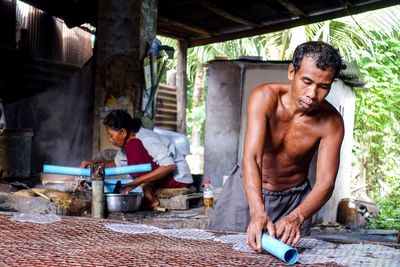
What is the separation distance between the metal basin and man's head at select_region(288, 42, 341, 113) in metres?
2.54

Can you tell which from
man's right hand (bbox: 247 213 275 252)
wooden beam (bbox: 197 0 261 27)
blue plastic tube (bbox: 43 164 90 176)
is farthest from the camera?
wooden beam (bbox: 197 0 261 27)

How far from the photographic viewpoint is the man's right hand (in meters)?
2.28

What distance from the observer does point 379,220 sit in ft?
33.8

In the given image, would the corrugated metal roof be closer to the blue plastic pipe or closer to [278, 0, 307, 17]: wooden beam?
[278, 0, 307, 17]: wooden beam

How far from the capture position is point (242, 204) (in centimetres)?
372

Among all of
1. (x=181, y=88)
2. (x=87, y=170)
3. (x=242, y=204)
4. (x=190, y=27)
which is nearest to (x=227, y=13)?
(x=190, y=27)

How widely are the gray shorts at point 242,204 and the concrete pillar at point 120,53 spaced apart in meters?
2.95

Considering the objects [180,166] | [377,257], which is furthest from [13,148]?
[377,257]

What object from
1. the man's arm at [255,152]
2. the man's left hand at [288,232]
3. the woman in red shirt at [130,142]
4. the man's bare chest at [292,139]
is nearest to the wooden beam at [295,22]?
the woman in red shirt at [130,142]

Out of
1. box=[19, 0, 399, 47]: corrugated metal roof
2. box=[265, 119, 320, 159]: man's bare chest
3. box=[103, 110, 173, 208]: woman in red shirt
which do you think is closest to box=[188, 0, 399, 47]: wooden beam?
box=[19, 0, 399, 47]: corrugated metal roof

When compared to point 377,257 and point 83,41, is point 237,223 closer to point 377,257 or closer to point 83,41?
point 377,257

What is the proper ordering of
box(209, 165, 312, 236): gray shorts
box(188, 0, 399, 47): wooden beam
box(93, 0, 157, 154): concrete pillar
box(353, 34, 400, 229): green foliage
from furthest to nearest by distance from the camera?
box(353, 34, 400, 229): green foliage
box(188, 0, 399, 47): wooden beam
box(93, 0, 157, 154): concrete pillar
box(209, 165, 312, 236): gray shorts

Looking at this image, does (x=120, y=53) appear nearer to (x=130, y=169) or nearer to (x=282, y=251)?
(x=130, y=169)

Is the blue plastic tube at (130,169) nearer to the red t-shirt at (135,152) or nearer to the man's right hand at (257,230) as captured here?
the red t-shirt at (135,152)
